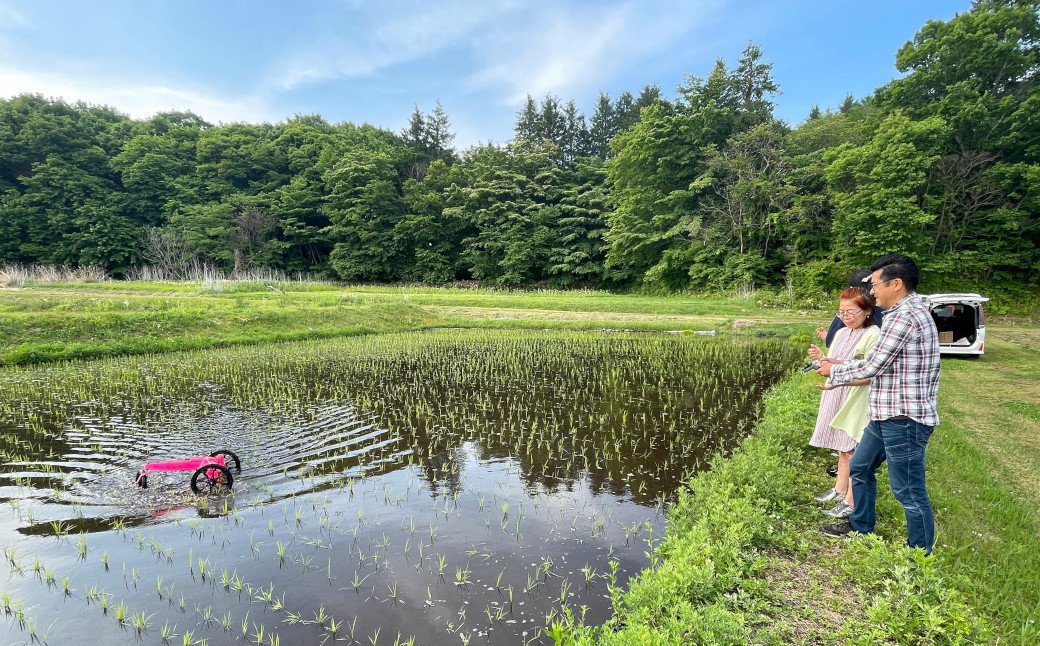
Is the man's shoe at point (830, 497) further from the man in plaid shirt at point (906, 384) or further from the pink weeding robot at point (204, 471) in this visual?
the pink weeding robot at point (204, 471)

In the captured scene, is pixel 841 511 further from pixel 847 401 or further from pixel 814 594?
pixel 814 594

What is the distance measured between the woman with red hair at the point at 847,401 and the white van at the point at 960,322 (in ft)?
33.8

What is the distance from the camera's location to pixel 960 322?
41.3 ft

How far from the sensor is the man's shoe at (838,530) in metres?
3.89

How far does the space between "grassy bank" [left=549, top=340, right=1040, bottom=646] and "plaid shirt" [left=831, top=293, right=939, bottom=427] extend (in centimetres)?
99

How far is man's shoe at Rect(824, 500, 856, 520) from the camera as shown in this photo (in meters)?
4.21

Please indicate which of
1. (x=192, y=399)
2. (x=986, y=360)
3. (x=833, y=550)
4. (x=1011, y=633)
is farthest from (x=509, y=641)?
(x=986, y=360)

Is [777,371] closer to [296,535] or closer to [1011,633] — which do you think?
[1011,633]

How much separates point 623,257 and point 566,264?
537 cm

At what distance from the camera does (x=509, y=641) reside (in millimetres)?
2979

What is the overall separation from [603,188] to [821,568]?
42371 millimetres

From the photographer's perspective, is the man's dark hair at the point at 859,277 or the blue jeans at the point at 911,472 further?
the man's dark hair at the point at 859,277

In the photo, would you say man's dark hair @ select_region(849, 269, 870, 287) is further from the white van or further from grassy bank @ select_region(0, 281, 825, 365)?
grassy bank @ select_region(0, 281, 825, 365)

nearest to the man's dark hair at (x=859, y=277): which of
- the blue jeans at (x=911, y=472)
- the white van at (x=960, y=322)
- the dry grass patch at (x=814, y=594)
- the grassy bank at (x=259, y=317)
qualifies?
the blue jeans at (x=911, y=472)
